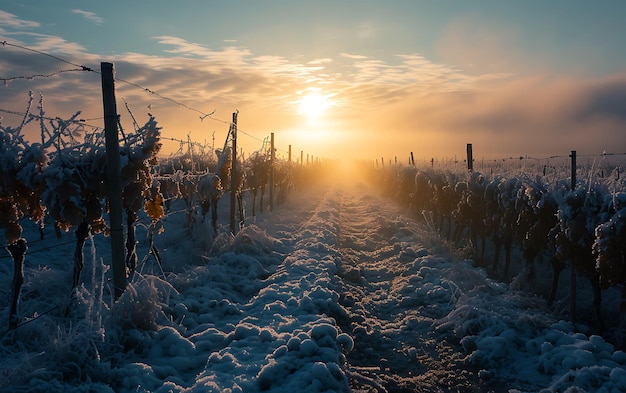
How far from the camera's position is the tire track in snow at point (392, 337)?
5.93 m

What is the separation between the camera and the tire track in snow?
5.93m

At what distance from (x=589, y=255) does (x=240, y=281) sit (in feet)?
22.2

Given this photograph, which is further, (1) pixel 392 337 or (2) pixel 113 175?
(1) pixel 392 337

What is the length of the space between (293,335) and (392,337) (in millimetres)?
1837

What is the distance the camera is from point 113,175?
Answer: 6.52m

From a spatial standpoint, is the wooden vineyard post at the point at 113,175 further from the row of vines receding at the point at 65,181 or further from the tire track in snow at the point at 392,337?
the tire track in snow at the point at 392,337

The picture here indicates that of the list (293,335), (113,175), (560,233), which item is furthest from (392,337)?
(113,175)

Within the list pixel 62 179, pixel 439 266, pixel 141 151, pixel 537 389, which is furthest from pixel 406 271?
pixel 62 179

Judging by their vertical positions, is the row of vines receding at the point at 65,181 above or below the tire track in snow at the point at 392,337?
above

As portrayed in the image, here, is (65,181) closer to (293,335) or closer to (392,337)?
(293,335)

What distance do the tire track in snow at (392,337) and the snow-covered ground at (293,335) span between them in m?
0.03

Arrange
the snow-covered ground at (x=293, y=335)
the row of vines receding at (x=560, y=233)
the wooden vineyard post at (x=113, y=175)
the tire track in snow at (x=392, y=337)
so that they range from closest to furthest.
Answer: the snow-covered ground at (x=293, y=335) → the tire track in snow at (x=392, y=337) → the wooden vineyard post at (x=113, y=175) → the row of vines receding at (x=560, y=233)

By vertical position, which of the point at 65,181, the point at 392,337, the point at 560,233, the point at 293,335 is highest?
the point at 65,181

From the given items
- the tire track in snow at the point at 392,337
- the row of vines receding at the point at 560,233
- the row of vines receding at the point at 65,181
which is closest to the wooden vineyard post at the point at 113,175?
the row of vines receding at the point at 65,181
